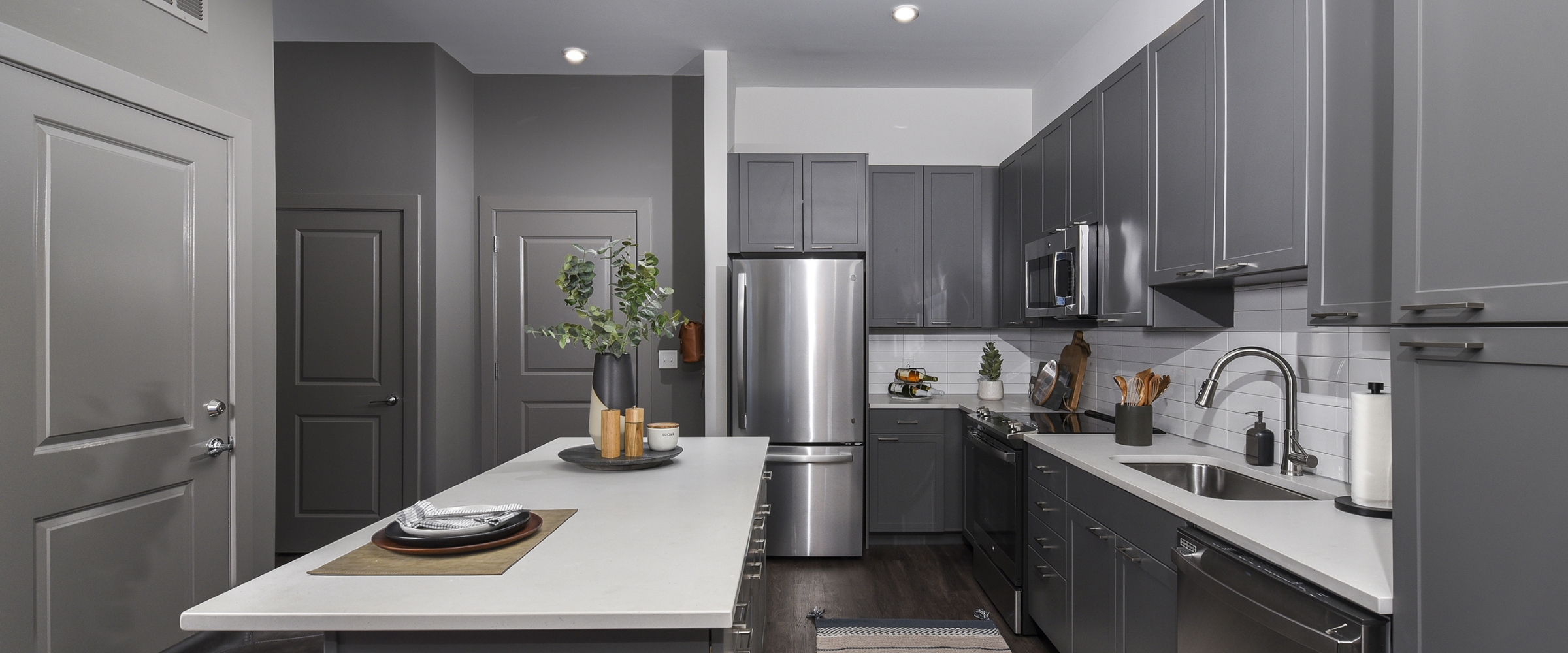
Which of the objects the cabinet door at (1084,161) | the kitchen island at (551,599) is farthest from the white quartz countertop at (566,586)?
the cabinet door at (1084,161)

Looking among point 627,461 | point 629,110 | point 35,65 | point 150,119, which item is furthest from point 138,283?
point 629,110

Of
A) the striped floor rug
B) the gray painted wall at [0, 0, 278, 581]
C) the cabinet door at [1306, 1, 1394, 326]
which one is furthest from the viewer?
the striped floor rug

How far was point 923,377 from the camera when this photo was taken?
14.6 ft

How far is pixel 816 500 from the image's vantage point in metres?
3.99

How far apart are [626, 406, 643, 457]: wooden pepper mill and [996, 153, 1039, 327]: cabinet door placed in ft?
7.65

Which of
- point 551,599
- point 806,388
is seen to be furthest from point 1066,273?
point 551,599

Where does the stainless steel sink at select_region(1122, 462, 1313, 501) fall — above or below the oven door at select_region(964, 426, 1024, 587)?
above

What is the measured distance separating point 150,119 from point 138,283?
1.61ft

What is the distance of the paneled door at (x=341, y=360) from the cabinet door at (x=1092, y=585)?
11.1 ft

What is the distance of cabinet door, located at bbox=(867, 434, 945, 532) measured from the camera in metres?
4.17

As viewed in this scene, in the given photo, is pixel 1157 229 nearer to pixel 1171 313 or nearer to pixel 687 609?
pixel 1171 313

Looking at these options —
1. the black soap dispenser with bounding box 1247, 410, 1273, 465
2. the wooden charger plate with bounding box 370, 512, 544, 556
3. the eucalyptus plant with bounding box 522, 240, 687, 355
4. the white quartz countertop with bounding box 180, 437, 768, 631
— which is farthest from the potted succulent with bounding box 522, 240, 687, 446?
the black soap dispenser with bounding box 1247, 410, 1273, 465

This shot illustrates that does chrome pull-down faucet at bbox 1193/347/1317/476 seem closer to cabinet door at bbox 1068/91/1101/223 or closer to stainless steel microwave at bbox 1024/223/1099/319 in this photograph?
stainless steel microwave at bbox 1024/223/1099/319

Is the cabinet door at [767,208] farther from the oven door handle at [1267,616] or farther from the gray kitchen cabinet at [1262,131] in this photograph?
the oven door handle at [1267,616]
